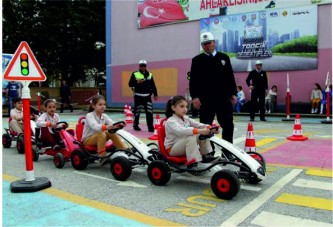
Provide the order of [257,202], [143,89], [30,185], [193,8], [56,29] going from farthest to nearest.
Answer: [56,29], [193,8], [143,89], [30,185], [257,202]

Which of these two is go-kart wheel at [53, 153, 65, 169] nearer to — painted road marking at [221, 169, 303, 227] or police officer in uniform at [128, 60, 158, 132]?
painted road marking at [221, 169, 303, 227]

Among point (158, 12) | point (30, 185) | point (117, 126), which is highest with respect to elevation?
point (158, 12)

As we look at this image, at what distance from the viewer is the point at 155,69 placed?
72.1 feet

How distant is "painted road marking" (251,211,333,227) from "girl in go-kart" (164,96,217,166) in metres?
1.24

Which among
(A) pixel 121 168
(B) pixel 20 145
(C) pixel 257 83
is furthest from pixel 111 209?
(C) pixel 257 83

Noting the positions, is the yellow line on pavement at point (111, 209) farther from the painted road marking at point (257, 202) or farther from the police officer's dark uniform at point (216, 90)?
the police officer's dark uniform at point (216, 90)

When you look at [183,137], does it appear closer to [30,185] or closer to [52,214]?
[52,214]

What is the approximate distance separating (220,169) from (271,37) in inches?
562

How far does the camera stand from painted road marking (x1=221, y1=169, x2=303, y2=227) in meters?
3.65

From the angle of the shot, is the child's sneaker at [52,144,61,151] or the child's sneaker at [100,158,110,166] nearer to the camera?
the child's sneaker at [100,158,110,166]

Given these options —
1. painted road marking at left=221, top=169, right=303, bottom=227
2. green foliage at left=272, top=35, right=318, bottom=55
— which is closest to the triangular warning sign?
painted road marking at left=221, top=169, right=303, bottom=227

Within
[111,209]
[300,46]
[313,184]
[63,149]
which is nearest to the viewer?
[111,209]

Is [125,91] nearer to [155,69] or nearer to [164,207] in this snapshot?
[155,69]

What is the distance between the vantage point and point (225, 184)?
4262 mm
